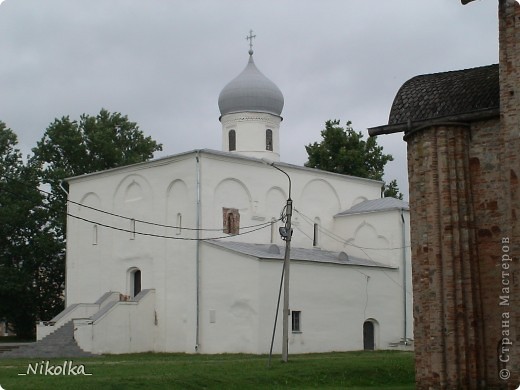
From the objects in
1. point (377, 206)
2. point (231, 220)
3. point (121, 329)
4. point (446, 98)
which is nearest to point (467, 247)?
point (446, 98)

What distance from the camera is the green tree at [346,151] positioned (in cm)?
4812

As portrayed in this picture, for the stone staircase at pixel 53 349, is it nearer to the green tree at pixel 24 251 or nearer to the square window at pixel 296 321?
the square window at pixel 296 321

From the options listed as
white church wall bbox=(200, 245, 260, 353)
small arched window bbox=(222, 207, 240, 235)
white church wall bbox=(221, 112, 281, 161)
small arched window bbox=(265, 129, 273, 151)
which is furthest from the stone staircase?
small arched window bbox=(265, 129, 273, 151)

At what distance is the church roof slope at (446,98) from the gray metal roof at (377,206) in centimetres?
1984

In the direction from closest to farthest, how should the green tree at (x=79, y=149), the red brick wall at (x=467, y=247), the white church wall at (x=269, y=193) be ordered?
the red brick wall at (x=467, y=247)
the white church wall at (x=269, y=193)
the green tree at (x=79, y=149)

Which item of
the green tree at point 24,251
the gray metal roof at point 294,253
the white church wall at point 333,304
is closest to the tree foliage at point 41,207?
the green tree at point 24,251

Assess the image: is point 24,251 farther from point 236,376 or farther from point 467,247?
point 467,247

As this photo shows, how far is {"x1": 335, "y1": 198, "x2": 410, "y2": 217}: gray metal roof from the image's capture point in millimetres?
38375

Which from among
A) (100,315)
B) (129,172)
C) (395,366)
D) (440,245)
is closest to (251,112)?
(129,172)

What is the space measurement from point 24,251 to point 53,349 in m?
12.8

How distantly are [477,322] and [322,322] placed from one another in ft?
56.5

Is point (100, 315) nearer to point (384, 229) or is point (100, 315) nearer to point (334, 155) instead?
point (384, 229)

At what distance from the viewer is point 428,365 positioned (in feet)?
54.6

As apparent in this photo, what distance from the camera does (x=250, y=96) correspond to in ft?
129
